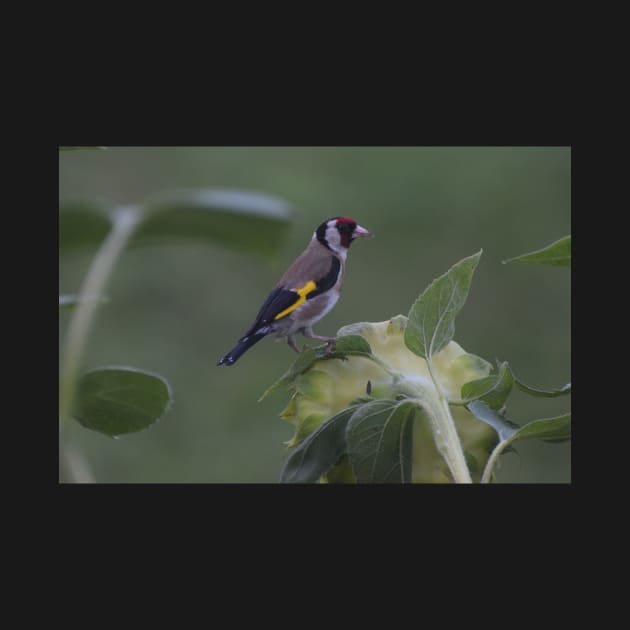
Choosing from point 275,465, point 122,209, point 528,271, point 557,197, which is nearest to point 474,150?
point 557,197

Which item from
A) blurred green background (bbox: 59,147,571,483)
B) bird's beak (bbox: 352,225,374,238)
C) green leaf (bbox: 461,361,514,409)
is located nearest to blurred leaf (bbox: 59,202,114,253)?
green leaf (bbox: 461,361,514,409)

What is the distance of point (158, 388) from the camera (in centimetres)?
65

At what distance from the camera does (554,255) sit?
596 millimetres

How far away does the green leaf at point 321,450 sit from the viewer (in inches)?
23.9

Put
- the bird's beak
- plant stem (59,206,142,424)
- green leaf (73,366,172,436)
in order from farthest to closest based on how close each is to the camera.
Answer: the bird's beak → green leaf (73,366,172,436) → plant stem (59,206,142,424)

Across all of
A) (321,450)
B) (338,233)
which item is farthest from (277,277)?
(321,450)

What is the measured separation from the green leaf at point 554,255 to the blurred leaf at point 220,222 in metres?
0.15

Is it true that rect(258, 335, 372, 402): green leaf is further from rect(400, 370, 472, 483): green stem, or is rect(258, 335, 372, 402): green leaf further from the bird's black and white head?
the bird's black and white head

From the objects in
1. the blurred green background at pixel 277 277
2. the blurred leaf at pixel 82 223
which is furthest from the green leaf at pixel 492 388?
the blurred green background at pixel 277 277

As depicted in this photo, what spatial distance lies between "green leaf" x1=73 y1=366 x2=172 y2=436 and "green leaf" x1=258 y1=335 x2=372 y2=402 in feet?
0.24

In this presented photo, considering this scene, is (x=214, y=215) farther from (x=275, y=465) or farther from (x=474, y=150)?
(x=474, y=150)

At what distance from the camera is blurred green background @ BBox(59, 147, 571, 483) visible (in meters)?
2.49

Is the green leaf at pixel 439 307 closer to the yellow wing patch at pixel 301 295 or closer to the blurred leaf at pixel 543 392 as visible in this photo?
the blurred leaf at pixel 543 392

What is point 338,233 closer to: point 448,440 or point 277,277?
point 448,440
